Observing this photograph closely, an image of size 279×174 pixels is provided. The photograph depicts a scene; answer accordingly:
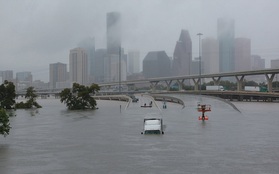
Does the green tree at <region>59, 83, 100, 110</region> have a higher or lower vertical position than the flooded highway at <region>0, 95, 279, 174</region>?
higher

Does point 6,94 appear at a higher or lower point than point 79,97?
higher

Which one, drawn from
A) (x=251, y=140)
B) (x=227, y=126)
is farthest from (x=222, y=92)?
(x=251, y=140)

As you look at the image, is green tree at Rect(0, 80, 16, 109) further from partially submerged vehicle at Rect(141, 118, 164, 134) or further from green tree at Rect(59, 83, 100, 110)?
partially submerged vehicle at Rect(141, 118, 164, 134)

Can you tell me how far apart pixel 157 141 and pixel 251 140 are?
5.75 meters

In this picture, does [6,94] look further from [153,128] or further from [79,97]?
[153,128]

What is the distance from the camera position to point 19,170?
A: 1569 centimetres

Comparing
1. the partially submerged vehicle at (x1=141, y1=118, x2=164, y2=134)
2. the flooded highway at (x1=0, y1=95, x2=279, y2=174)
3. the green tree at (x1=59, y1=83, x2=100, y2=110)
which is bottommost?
the flooded highway at (x1=0, y1=95, x2=279, y2=174)

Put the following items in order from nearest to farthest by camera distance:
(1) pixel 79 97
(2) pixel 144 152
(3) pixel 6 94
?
(2) pixel 144 152 < (1) pixel 79 97 < (3) pixel 6 94

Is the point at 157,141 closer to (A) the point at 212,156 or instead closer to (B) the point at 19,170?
(A) the point at 212,156

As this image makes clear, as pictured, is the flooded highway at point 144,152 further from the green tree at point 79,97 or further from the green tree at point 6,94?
the green tree at point 6,94

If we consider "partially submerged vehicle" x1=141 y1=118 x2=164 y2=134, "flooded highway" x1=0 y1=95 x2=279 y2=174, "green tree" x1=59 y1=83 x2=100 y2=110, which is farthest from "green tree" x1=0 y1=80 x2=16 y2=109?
"partially submerged vehicle" x1=141 y1=118 x2=164 y2=134

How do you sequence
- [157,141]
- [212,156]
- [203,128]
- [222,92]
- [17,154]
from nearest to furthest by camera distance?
1. [212,156]
2. [17,154]
3. [157,141]
4. [203,128]
5. [222,92]

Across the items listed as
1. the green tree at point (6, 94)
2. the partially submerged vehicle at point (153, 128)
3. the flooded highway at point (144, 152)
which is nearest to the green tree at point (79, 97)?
the green tree at point (6, 94)

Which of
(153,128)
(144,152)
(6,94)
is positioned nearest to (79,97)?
(6,94)
